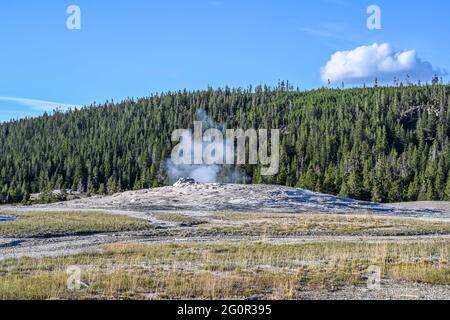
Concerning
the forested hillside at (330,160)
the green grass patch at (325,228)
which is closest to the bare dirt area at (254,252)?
the green grass patch at (325,228)

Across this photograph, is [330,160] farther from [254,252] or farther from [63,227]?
[254,252]

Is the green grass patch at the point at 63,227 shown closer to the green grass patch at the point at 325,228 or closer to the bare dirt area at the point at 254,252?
the bare dirt area at the point at 254,252

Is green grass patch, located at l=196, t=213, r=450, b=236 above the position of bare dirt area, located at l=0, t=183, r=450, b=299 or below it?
below

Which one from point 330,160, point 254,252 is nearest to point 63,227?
point 254,252

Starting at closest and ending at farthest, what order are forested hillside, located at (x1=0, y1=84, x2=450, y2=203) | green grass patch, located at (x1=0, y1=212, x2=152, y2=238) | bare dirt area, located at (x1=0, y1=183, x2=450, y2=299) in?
bare dirt area, located at (x1=0, y1=183, x2=450, y2=299) → green grass patch, located at (x1=0, y1=212, x2=152, y2=238) → forested hillside, located at (x1=0, y1=84, x2=450, y2=203)

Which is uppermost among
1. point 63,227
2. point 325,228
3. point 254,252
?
point 254,252

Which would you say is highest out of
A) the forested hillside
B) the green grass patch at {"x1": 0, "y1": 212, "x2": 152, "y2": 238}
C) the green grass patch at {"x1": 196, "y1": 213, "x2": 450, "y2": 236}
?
the forested hillside

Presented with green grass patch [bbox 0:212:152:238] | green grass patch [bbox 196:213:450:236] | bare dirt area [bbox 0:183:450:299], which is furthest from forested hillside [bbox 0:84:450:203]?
green grass patch [bbox 0:212:152:238]

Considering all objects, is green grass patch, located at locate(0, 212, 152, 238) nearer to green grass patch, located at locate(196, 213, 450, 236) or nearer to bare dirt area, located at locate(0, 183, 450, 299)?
bare dirt area, located at locate(0, 183, 450, 299)

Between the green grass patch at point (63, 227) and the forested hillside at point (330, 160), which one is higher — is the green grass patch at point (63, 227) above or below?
below

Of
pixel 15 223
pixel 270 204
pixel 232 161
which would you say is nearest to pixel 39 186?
pixel 232 161

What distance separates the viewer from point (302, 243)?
115 feet

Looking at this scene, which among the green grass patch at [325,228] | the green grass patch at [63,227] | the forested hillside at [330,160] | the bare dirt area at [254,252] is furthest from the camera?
the forested hillside at [330,160]
